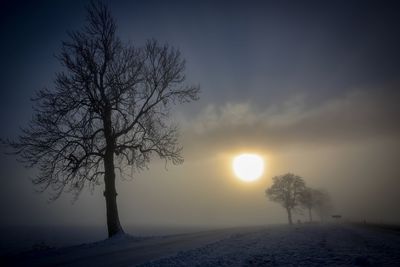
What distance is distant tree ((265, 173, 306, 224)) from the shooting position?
6688 centimetres

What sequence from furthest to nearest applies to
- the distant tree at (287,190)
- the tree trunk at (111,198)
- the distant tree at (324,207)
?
the distant tree at (324,207)
the distant tree at (287,190)
the tree trunk at (111,198)

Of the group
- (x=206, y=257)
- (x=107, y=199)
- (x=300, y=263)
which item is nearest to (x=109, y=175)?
(x=107, y=199)

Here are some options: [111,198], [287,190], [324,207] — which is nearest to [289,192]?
[287,190]

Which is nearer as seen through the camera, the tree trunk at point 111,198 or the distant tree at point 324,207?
the tree trunk at point 111,198

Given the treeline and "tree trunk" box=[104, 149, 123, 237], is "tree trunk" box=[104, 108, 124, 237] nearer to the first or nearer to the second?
"tree trunk" box=[104, 149, 123, 237]

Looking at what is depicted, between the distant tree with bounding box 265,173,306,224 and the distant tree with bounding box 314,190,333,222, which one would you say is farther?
the distant tree with bounding box 314,190,333,222

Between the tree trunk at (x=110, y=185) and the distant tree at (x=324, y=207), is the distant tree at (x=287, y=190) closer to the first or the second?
the distant tree at (x=324, y=207)

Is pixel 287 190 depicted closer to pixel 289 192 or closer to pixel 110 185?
pixel 289 192

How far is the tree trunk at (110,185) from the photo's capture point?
17214 millimetres

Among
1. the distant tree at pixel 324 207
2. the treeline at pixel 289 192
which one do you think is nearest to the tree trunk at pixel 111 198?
the treeline at pixel 289 192

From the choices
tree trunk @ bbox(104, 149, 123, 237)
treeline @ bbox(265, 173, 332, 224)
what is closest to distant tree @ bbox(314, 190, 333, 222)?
treeline @ bbox(265, 173, 332, 224)

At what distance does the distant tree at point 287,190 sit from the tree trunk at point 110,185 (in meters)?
58.2

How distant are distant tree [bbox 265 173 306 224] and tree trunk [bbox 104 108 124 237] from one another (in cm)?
5815

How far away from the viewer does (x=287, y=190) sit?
67.6 metres
